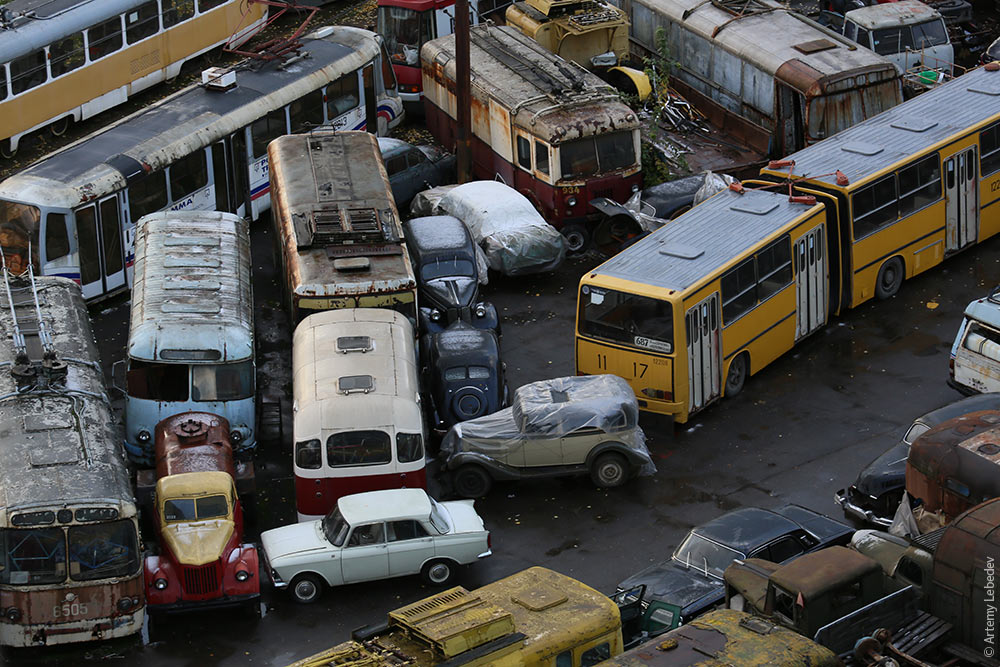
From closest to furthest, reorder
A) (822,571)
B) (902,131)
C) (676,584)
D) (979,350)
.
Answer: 1. (822,571)
2. (676,584)
3. (979,350)
4. (902,131)

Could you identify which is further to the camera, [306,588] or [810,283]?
[810,283]

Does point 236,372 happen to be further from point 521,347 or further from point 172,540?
point 521,347

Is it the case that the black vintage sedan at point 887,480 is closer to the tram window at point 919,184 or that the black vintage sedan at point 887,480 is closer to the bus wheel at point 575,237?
the tram window at point 919,184

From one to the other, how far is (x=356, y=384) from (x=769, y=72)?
508 inches

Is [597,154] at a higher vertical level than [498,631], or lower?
higher

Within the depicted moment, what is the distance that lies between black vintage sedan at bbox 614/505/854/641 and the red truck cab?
14.7 ft

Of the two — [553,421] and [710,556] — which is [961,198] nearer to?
[553,421]

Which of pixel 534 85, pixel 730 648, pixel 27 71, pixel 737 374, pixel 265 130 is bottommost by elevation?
pixel 737 374

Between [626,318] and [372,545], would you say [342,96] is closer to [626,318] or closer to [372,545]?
[626,318]

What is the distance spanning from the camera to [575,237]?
1062 inches

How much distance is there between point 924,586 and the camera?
15539 millimetres

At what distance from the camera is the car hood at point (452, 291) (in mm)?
23391

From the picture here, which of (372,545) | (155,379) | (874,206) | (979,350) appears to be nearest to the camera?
(372,545)

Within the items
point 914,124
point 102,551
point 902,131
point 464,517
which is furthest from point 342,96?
point 102,551
